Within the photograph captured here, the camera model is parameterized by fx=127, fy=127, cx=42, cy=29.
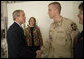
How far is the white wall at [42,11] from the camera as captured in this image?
1.34 m

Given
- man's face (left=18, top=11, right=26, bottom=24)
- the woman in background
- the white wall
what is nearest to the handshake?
the woman in background

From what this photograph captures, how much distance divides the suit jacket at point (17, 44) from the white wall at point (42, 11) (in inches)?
4.6

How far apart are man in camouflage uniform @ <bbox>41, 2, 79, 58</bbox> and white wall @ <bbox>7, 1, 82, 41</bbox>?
1.8 inches

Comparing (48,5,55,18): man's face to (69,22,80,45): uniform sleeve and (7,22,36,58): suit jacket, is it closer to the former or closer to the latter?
(69,22,80,45): uniform sleeve

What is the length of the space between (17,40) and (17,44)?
4cm

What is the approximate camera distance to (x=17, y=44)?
141 centimetres

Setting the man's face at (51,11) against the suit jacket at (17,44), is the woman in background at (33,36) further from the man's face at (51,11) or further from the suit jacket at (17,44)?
the man's face at (51,11)

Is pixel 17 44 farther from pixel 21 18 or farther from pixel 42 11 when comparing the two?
pixel 42 11

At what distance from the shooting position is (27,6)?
1472 mm

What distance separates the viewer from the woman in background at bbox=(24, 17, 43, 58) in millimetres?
1438

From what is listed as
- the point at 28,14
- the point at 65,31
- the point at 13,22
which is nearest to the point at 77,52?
the point at 65,31

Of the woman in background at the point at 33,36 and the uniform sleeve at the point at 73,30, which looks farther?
the woman in background at the point at 33,36

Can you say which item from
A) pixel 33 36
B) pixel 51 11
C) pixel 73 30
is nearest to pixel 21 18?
pixel 33 36

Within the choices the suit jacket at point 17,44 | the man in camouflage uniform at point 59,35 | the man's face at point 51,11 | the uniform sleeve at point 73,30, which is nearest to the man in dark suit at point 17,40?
the suit jacket at point 17,44
